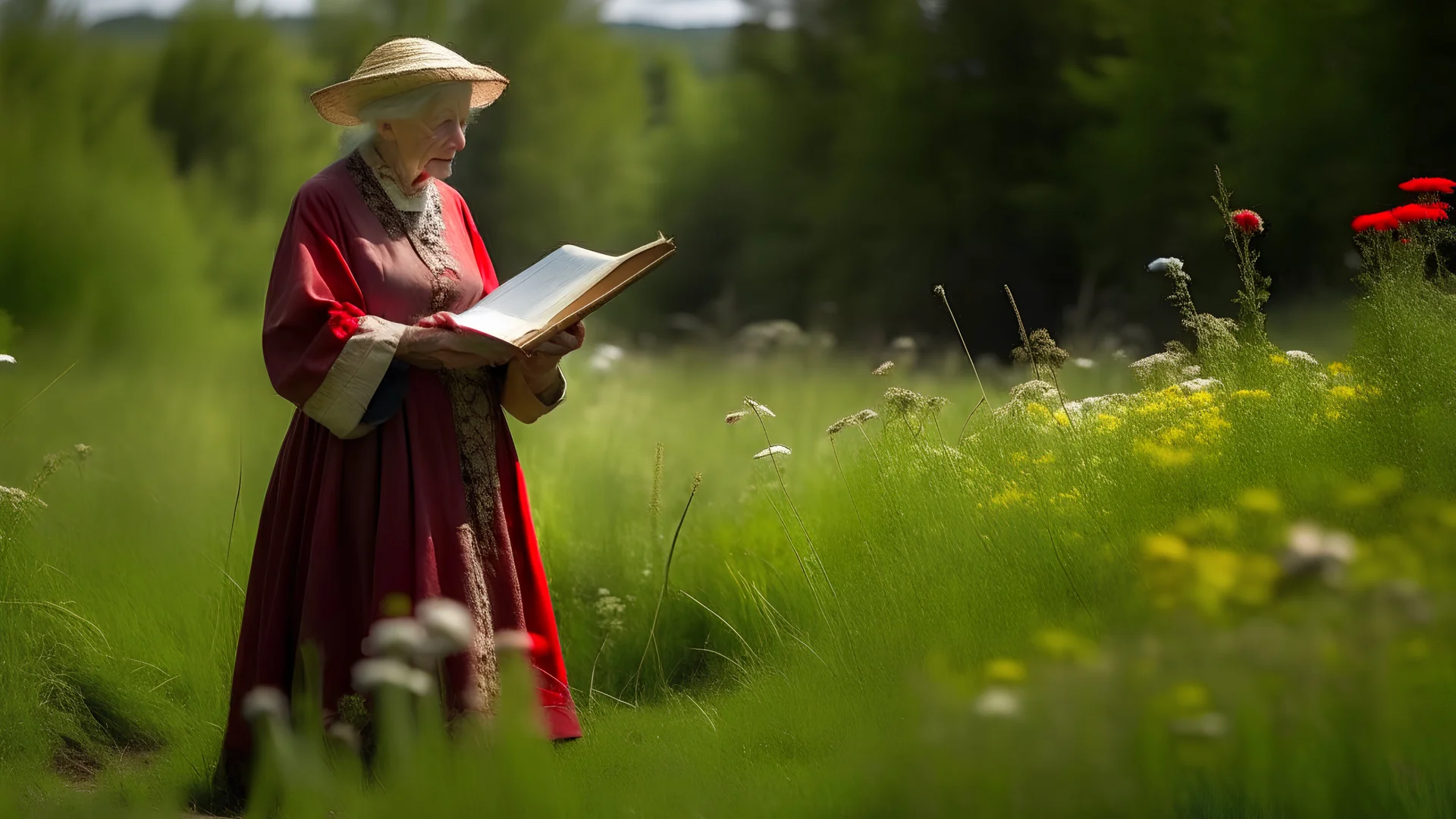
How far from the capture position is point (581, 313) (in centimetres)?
268

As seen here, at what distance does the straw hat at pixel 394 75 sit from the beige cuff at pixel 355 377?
20.8 inches

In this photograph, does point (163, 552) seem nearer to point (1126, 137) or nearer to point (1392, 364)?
point (1392, 364)

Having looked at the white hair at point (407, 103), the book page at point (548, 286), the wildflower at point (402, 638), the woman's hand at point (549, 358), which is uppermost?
the white hair at point (407, 103)

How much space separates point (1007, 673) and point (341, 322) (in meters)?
1.52

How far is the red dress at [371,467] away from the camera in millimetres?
2660

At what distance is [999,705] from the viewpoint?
1675mm

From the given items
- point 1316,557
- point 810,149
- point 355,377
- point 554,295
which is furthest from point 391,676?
point 810,149

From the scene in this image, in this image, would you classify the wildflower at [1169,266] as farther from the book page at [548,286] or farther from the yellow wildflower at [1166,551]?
the book page at [548,286]

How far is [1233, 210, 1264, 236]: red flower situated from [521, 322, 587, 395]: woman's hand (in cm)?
177

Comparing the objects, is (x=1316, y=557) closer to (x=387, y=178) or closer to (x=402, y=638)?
(x=402, y=638)

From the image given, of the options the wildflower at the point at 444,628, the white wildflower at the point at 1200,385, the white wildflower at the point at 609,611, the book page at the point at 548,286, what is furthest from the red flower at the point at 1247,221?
the wildflower at the point at 444,628

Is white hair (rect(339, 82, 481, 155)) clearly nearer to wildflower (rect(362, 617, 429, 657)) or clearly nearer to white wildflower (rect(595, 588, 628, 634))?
wildflower (rect(362, 617, 429, 657))

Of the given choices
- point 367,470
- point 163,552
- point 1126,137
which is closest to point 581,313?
point 367,470

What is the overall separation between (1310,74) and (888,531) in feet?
34.1
